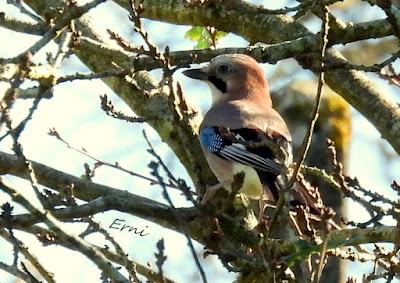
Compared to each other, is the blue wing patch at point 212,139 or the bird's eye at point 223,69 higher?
the bird's eye at point 223,69

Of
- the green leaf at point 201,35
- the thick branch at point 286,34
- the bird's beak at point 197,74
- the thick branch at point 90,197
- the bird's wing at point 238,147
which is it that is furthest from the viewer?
the bird's beak at point 197,74

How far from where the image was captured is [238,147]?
6602 millimetres

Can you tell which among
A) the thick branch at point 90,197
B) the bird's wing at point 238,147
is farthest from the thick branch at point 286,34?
the thick branch at point 90,197

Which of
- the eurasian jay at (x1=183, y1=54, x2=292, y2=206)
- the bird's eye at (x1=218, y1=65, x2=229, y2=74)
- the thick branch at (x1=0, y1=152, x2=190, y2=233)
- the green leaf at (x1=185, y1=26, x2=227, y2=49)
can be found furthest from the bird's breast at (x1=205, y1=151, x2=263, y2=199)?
the bird's eye at (x1=218, y1=65, x2=229, y2=74)

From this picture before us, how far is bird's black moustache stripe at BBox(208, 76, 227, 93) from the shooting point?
308 inches

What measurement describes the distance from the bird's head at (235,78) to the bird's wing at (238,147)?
1.05m

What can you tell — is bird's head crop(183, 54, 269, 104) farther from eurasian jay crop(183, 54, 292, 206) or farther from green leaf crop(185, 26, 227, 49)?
green leaf crop(185, 26, 227, 49)

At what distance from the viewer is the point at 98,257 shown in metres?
3.76

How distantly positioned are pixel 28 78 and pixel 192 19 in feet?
7.45

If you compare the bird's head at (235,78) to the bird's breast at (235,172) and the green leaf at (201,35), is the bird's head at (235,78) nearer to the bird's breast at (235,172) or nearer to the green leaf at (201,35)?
the green leaf at (201,35)

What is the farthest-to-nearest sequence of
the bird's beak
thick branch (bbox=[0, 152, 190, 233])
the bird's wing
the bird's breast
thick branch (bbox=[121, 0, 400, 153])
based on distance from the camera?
the bird's beak, the bird's breast, the bird's wing, thick branch (bbox=[121, 0, 400, 153]), thick branch (bbox=[0, 152, 190, 233])

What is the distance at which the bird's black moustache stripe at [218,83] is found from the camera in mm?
7812

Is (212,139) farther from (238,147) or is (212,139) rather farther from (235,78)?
(235,78)

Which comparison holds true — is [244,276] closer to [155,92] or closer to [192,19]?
[155,92]
